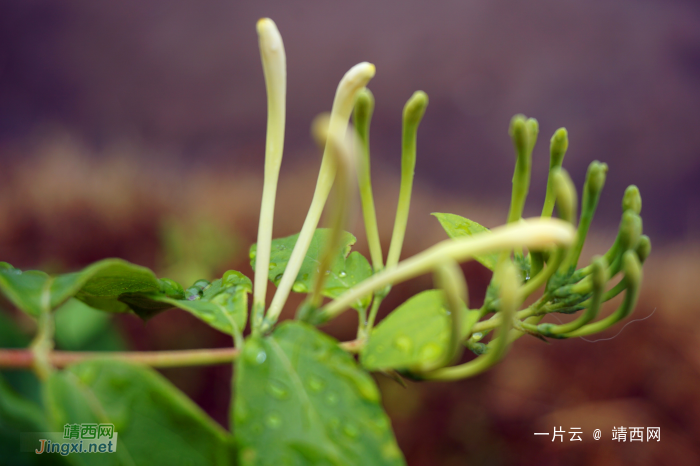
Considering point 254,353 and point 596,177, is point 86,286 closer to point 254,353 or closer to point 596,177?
point 254,353

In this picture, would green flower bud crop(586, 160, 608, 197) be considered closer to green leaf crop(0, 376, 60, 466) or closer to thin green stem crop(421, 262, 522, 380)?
thin green stem crop(421, 262, 522, 380)

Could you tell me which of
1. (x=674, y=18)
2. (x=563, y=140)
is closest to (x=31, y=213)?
(x=563, y=140)

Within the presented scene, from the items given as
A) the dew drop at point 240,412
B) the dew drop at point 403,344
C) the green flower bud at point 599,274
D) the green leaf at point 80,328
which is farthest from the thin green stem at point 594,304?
the green leaf at point 80,328

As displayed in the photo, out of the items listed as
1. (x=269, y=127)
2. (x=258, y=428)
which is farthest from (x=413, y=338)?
(x=269, y=127)

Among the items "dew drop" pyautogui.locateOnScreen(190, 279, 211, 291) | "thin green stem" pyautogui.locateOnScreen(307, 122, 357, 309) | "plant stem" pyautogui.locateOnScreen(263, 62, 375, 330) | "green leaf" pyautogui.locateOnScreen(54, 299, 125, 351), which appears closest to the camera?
"thin green stem" pyautogui.locateOnScreen(307, 122, 357, 309)

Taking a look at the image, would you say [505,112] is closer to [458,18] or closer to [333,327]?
[458,18]

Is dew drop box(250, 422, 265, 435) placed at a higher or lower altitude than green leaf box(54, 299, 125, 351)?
lower

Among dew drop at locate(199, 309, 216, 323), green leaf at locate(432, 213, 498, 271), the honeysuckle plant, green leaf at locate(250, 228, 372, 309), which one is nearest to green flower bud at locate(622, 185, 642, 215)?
the honeysuckle plant

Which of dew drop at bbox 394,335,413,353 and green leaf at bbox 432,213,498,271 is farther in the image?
green leaf at bbox 432,213,498,271
